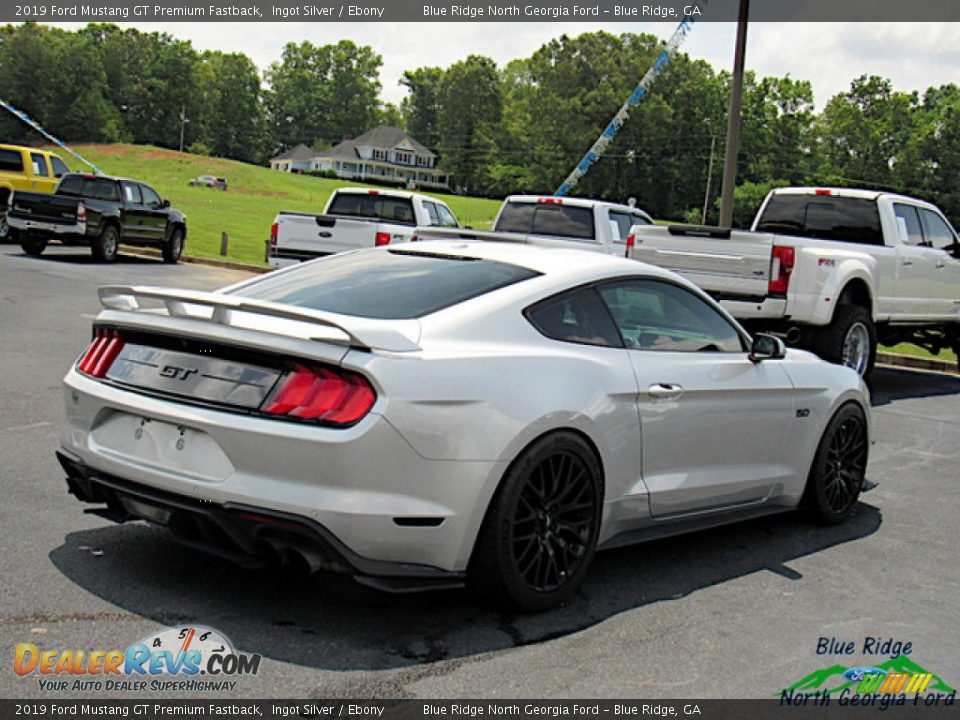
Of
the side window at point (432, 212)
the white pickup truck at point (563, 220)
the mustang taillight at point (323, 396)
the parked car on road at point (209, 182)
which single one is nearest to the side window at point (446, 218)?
the side window at point (432, 212)

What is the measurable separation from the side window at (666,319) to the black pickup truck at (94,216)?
1874cm

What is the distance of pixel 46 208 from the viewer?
872 inches

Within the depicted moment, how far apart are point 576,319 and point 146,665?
2.33 metres

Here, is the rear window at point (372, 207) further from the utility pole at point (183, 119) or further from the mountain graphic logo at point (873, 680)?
the utility pole at point (183, 119)

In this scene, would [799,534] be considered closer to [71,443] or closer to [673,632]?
[673,632]

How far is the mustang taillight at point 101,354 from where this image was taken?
4.64 m

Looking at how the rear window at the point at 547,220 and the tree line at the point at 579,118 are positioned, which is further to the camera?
the tree line at the point at 579,118

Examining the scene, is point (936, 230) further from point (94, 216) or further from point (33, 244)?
point (33, 244)

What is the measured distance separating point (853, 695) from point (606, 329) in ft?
6.21

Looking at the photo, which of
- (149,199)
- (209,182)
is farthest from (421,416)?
(209,182)

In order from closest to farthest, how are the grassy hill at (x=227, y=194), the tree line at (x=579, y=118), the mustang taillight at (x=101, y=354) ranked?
the mustang taillight at (x=101, y=354), the grassy hill at (x=227, y=194), the tree line at (x=579, y=118)

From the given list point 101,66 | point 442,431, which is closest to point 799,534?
point 442,431

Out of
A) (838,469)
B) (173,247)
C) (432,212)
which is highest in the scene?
(432,212)

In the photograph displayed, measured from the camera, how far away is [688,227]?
11.1 m
